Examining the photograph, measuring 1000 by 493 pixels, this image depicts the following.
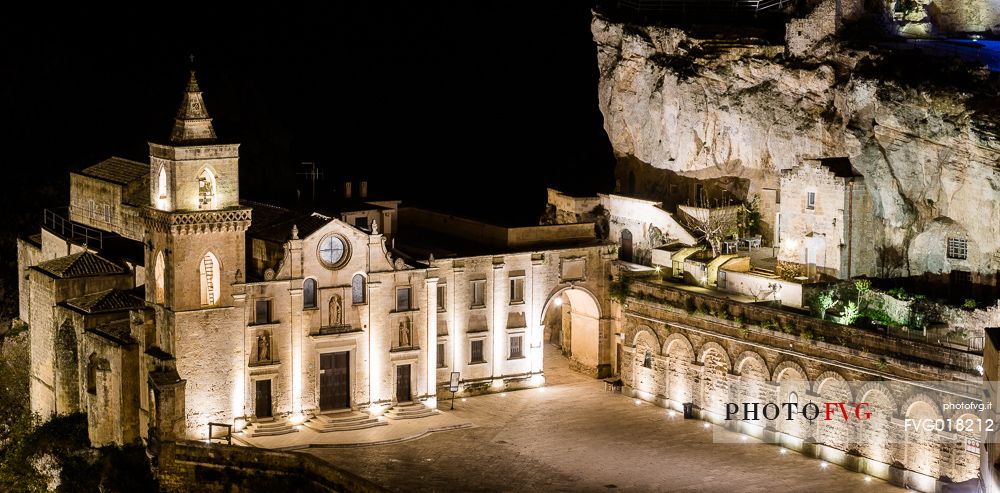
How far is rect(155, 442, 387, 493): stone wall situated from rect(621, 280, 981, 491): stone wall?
15.7 metres

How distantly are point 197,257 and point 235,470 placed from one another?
7.95m

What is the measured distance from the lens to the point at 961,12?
65.1 meters

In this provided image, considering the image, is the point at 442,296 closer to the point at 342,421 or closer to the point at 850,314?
the point at 342,421

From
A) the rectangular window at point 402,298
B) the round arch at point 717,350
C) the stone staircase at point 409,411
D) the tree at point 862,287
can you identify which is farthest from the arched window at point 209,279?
the tree at point 862,287

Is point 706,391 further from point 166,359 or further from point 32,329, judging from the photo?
point 32,329

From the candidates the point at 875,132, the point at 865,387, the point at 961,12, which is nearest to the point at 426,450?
the point at 865,387

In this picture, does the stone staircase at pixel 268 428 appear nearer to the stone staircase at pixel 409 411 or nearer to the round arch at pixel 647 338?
the stone staircase at pixel 409 411

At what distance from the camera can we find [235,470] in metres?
59.3

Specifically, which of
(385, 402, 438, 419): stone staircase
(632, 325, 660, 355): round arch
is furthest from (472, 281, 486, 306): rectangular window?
(632, 325, 660, 355): round arch

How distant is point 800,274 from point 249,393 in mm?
21946

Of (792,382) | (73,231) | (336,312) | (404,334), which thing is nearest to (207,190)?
(336,312)

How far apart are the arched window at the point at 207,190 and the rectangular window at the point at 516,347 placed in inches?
591

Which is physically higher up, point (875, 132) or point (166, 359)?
point (875, 132)

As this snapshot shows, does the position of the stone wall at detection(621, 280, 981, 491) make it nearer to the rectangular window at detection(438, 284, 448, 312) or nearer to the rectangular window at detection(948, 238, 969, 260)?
the rectangular window at detection(948, 238, 969, 260)
